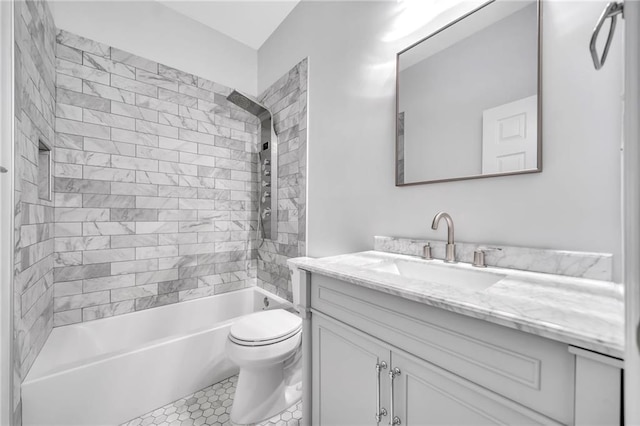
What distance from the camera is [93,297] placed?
1856 mm

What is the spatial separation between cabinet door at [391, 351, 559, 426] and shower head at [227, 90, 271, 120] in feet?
7.01

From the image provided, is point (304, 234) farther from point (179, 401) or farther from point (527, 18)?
point (527, 18)

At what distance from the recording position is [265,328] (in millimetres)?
1492

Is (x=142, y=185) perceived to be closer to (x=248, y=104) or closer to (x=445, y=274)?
(x=248, y=104)

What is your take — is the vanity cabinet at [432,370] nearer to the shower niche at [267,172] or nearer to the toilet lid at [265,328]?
the toilet lid at [265,328]

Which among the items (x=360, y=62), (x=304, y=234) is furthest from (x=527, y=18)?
(x=304, y=234)

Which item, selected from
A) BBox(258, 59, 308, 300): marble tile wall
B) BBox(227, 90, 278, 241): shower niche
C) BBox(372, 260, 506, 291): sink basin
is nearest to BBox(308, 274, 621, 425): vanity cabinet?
BBox(372, 260, 506, 291): sink basin

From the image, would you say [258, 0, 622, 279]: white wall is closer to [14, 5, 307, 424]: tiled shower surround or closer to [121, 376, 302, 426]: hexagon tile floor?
[14, 5, 307, 424]: tiled shower surround

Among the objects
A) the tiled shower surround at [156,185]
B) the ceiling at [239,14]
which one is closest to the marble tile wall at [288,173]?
the tiled shower surround at [156,185]

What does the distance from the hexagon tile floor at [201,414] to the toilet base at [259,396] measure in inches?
1.8

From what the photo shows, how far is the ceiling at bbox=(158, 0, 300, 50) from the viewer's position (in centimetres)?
209

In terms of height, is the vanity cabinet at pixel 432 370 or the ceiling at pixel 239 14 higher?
the ceiling at pixel 239 14

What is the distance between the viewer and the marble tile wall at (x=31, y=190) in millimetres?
1121

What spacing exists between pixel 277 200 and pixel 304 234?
52cm
